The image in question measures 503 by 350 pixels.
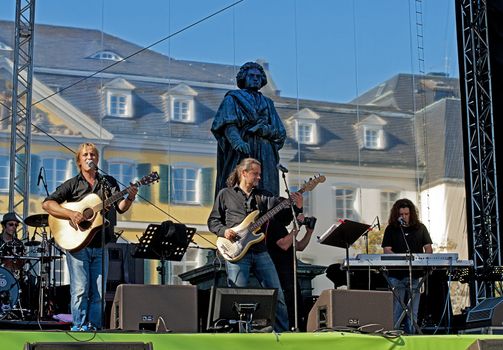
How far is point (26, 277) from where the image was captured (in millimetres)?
11305

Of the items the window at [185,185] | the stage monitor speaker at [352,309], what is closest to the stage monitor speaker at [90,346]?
the stage monitor speaker at [352,309]

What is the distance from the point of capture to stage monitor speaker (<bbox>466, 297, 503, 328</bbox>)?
7.76 metres

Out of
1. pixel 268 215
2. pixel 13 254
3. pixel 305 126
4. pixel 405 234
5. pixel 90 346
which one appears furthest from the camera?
pixel 305 126

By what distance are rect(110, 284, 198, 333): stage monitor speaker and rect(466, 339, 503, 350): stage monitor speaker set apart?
1906 millimetres

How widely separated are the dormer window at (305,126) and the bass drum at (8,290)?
24.2 feet

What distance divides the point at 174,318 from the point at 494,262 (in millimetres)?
6664

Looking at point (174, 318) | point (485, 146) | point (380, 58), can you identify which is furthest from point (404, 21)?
point (174, 318)

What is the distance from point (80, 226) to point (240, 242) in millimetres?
1402

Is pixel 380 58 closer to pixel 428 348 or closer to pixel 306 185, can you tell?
pixel 306 185

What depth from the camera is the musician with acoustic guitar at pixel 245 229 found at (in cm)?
862

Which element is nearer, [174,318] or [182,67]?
[174,318]

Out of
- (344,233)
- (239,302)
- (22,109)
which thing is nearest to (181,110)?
(22,109)

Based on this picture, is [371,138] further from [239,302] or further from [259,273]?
[239,302]

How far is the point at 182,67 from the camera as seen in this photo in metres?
16.1
